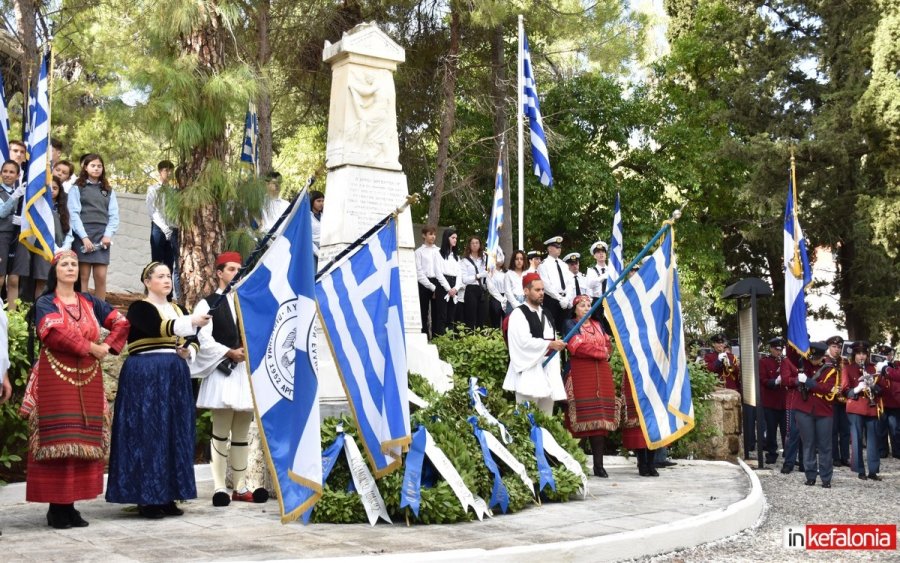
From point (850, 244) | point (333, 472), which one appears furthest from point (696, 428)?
point (850, 244)

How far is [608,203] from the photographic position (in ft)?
83.0

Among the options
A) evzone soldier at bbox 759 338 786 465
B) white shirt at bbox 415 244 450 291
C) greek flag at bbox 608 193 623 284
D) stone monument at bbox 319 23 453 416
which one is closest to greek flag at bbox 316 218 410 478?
stone monument at bbox 319 23 453 416

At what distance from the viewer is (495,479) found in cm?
752

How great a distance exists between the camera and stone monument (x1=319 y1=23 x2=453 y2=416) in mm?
10188

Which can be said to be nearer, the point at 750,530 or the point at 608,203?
the point at 750,530

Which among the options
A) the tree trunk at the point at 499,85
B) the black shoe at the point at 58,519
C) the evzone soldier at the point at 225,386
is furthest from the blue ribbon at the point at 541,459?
the tree trunk at the point at 499,85

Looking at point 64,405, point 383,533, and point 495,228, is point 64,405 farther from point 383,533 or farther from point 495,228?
point 495,228

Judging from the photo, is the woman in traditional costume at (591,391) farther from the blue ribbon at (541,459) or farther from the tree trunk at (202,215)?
the tree trunk at (202,215)

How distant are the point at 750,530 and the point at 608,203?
1802cm

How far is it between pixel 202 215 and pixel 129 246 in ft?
17.6

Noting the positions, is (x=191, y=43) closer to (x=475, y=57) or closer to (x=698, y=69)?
(x=475, y=57)

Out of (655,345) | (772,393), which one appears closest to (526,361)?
(655,345)

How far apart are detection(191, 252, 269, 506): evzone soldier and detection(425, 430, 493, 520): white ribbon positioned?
1461mm

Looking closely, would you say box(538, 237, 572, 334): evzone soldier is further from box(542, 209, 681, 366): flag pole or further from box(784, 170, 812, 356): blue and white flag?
box(542, 209, 681, 366): flag pole
